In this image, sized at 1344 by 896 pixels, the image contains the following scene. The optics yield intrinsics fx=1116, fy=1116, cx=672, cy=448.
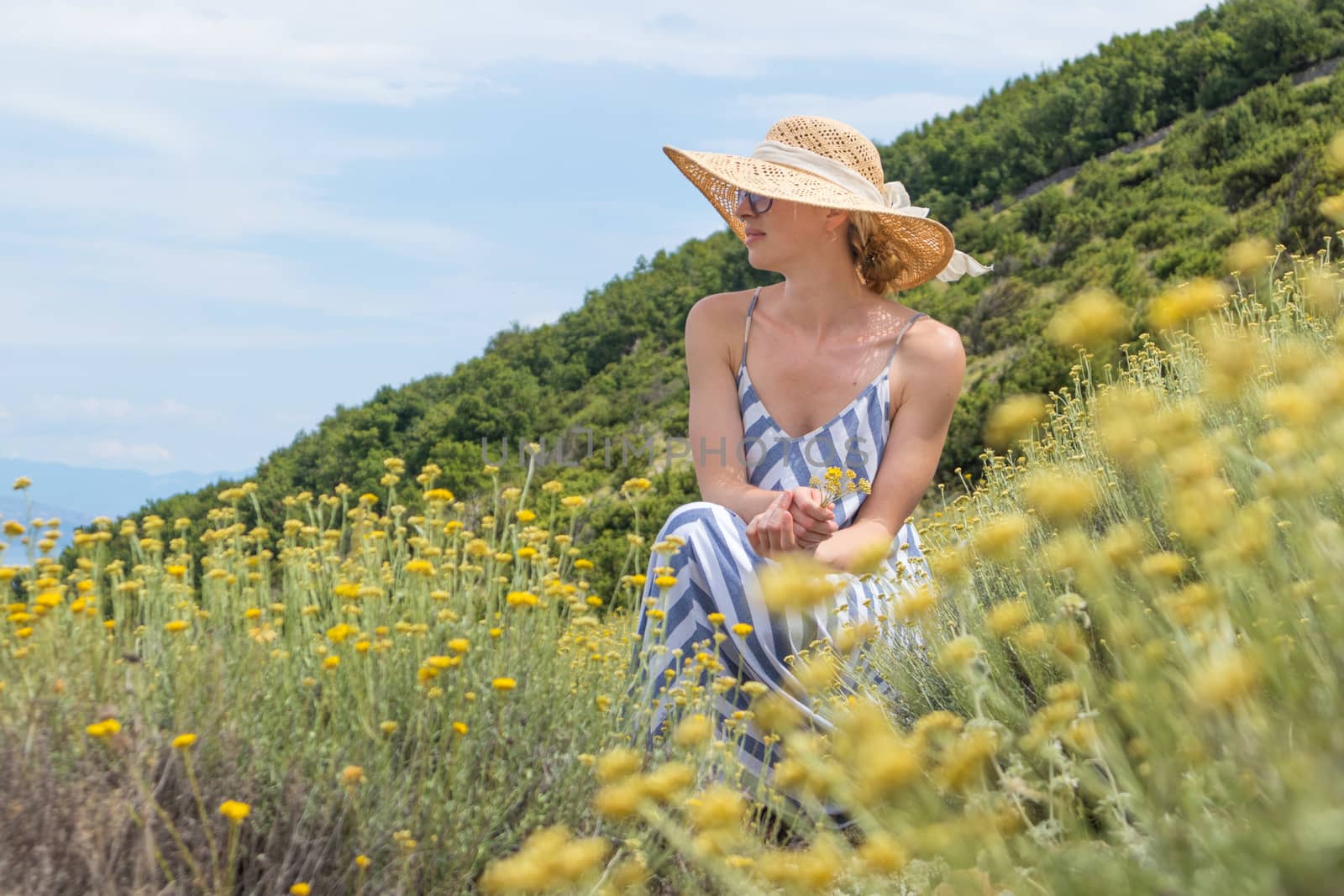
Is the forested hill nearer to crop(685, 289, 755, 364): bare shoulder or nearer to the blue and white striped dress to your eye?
crop(685, 289, 755, 364): bare shoulder

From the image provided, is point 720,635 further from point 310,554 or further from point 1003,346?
point 1003,346

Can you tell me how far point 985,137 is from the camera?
3350 cm

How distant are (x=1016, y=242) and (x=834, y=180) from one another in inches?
832

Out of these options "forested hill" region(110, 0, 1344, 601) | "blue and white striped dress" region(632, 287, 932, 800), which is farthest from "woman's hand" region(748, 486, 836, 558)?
"forested hill" region(110, 0, 1344, 601)

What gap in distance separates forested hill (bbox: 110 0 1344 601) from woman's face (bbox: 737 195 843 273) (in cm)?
801

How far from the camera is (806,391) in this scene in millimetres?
3238

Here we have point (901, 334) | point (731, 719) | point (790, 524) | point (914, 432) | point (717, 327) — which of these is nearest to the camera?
point (731, 719)

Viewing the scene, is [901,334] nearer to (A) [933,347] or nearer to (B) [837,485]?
(A) [933,347]

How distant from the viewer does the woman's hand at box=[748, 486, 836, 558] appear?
2531 mm

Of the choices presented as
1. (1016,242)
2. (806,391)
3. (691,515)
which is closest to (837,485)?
(691,515)

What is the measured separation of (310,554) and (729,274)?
34.4 meters

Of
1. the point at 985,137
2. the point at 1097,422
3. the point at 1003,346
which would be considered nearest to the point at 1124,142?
the point at 985,137

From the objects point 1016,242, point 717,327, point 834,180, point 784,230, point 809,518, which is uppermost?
point 1016,242

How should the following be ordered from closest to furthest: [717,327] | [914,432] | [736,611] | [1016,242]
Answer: [736,611] < [914,432] < [717,327] < [1016,242]
